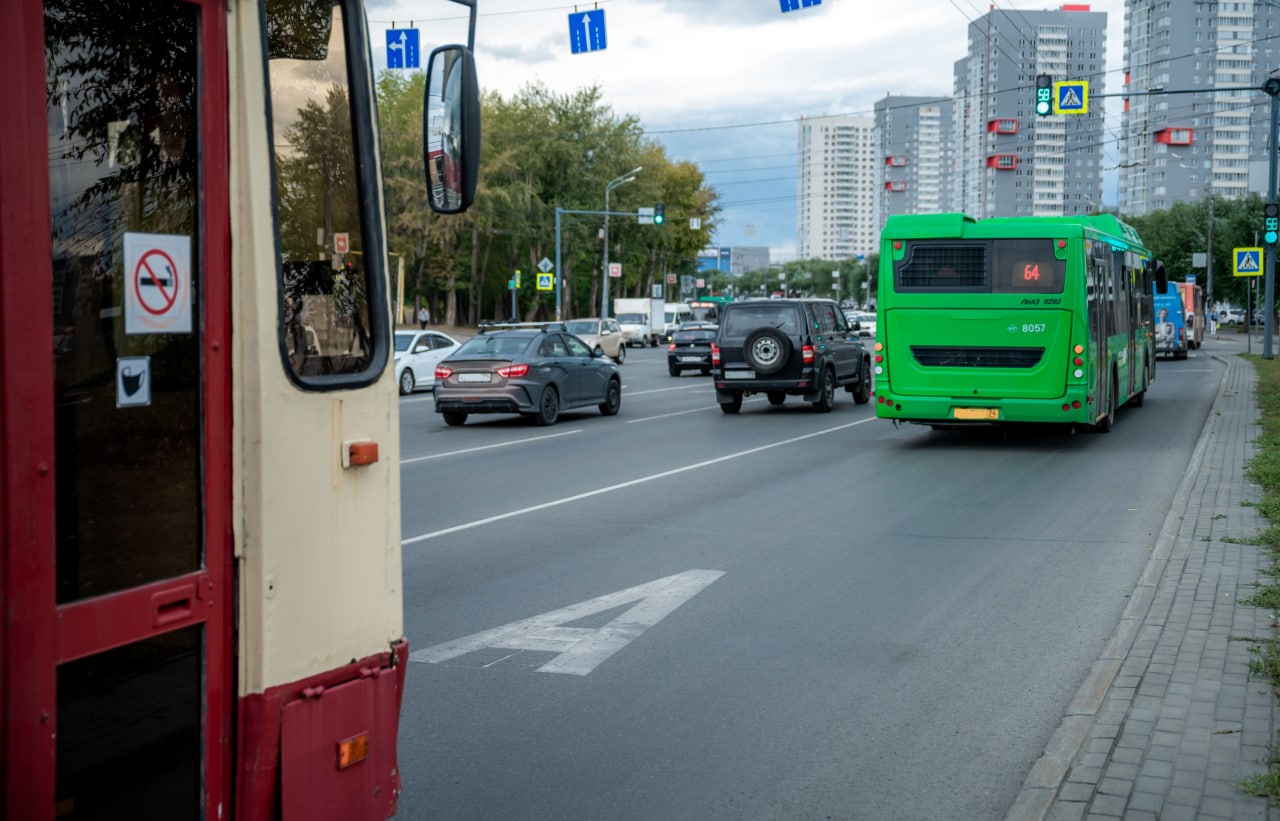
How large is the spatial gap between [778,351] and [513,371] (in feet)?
15.4

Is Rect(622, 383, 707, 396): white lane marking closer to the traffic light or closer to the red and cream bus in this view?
the traffic light

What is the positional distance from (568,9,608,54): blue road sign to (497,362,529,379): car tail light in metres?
7.22

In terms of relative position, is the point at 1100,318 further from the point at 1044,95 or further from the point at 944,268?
the point at 1044,95

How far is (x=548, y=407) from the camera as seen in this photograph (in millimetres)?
21688

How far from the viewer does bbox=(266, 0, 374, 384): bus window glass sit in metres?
3.09

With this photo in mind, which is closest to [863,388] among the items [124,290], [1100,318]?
[1100,318]

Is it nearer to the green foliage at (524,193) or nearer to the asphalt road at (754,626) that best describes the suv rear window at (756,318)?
the asphalt road at (754,626)

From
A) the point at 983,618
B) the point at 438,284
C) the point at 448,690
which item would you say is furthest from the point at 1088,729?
the point at 438,284

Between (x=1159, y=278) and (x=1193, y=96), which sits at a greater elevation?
(x=1193, y=96)

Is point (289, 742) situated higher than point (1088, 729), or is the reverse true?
point (289, 742)

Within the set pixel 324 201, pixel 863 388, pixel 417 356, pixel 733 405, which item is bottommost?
pixel 733 405

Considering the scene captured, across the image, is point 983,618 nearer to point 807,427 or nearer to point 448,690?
point 448,690

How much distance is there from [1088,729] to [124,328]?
4.29m

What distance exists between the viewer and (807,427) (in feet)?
67.9
